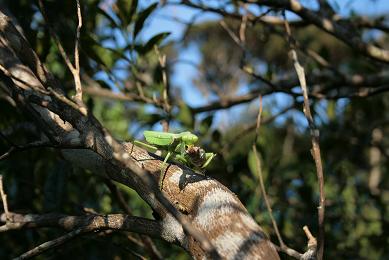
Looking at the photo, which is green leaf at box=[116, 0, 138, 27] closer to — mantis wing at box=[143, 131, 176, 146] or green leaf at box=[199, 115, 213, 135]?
green leaf at box=[199, 115, 213, 135]

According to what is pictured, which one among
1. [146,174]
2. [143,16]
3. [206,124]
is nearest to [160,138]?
[146,174]

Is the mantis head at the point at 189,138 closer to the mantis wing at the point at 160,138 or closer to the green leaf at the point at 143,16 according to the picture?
the mantis wing at the point at 160,138

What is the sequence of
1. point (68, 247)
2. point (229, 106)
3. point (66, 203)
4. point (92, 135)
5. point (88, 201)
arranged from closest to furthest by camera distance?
point (92, 135) → point (68, 247) → point (66, 203) → point (88, 201) → point (229, 106)

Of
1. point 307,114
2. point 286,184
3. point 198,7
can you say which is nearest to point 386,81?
point 286,184

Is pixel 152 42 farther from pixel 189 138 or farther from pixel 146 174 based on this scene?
pixel 146 174

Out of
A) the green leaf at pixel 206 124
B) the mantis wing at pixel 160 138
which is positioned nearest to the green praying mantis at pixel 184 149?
the mantis wing at pixel 160 138

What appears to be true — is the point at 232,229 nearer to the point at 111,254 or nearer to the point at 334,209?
the point at 111,254

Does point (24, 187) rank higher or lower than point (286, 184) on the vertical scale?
higher

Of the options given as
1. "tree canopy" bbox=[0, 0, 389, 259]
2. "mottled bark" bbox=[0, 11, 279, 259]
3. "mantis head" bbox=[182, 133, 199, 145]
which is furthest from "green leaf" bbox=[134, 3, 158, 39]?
"mantis head" bbox=[182, 133, 199, 145]
